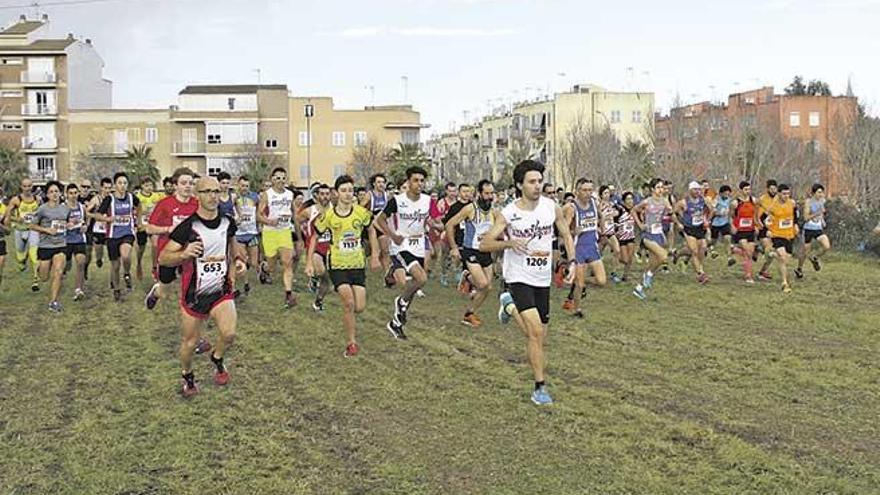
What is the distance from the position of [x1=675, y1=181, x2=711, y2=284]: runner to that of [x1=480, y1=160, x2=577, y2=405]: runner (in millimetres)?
10073

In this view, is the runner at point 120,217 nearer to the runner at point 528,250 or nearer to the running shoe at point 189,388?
the running shoe at point 189,388

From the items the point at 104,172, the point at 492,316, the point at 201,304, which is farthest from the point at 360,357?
the point at 104,172

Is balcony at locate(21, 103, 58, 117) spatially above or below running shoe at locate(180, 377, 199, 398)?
above

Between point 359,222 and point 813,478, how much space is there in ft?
19.7

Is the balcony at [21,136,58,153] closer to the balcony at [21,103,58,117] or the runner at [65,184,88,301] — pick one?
the balcony at [21,103,58,117]

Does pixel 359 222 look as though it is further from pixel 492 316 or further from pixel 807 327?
pixel 807 327

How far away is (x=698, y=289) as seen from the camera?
17.2m

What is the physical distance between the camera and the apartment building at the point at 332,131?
85.5 meters

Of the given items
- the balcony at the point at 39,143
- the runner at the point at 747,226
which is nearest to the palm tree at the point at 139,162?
the balcony at the point at 39,143

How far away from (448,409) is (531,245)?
162 centimetres

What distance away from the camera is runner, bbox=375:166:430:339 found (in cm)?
1209

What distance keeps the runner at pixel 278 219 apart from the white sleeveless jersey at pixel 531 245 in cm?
695

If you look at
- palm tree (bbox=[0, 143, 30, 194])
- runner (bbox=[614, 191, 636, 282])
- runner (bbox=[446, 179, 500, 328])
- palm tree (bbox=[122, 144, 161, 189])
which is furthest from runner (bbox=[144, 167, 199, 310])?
palm tree (bbox=[0, 143, 30, 194])

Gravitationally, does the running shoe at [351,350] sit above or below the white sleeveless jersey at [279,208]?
below
